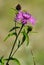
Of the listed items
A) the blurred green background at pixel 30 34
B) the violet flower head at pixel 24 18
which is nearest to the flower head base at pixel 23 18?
the violet flower head at pixel 24 18

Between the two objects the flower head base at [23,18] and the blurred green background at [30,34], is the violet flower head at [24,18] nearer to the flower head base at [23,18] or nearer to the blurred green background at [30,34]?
the flower head base at [23,18]

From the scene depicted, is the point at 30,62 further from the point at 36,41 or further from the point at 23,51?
the point at 36,41

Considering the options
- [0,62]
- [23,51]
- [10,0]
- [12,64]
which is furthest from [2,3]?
[0,62]

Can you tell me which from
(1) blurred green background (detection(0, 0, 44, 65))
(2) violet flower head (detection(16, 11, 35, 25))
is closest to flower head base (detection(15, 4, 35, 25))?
(2) violet flower head (detection(16, 11, 35, 25))

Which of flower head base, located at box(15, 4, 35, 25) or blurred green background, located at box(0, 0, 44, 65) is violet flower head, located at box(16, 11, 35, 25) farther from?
blurred green background, located at box(0, 0, 44, 65)

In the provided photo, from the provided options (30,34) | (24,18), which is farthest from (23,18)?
(30,34)

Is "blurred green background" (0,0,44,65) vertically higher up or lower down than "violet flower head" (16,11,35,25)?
lower down

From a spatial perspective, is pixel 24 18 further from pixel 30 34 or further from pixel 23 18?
pixel 30 34

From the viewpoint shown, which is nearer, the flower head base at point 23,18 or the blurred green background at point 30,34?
the flower head base at point 23,18
